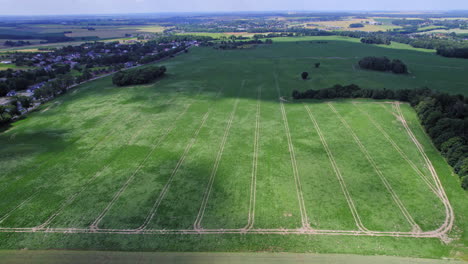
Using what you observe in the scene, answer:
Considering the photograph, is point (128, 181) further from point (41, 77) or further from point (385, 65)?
point (385, 65)

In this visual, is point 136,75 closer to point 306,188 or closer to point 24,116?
point 24,116

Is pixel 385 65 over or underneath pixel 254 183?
over

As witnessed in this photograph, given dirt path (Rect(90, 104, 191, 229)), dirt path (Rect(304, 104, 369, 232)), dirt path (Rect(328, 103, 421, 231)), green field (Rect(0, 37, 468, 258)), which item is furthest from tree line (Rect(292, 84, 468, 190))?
dirt path (Rect(90, 104, 191, 229))

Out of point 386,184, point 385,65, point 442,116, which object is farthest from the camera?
point 385,65

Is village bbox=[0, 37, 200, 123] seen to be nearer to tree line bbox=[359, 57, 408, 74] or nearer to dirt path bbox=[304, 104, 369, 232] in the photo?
dirt path bbox=[304, 104, 369, 232]

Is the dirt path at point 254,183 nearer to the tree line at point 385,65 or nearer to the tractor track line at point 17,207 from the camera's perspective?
the tractor track line at point 17,207

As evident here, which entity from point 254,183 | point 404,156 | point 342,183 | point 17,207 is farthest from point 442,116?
point 17,207

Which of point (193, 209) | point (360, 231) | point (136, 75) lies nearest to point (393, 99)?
point (360, 231)
